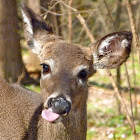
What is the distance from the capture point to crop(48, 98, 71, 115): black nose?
15.0ft

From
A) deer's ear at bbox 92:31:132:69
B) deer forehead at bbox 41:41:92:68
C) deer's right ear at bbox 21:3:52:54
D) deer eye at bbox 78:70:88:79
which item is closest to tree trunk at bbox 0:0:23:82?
deer's right ear at bbox 21:3:52:54

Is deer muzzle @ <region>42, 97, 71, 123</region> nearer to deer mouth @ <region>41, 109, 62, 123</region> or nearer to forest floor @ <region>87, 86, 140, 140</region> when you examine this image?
deer mouth @ <region>41, 109, 62, 123</region>

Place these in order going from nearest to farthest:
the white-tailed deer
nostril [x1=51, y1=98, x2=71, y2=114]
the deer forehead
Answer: nostril [x1=51, y1=98, x2=71, y2=114] < the white-tailed deer < the deer forehead

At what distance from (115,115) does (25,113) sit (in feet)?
15.8

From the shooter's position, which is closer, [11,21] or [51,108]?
[51,108]

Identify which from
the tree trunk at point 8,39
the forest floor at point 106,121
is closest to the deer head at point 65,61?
the forest floor at point 106,121

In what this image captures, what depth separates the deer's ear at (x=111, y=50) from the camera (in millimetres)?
5570

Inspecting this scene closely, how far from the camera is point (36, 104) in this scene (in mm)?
5773

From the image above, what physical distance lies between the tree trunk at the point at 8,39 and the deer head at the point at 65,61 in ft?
8.76

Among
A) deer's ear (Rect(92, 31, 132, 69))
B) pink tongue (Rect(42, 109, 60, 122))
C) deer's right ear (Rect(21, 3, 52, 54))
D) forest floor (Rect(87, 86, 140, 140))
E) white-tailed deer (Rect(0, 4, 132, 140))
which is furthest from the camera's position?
forest floor (Rect(87, 86, 140, 140))

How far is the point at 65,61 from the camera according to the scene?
5.21m

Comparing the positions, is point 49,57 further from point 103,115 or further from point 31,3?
point 31,3

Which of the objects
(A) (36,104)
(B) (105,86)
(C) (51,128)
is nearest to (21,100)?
(A) (36,104)

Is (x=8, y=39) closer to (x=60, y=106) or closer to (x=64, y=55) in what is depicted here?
(x=64, y=55)
